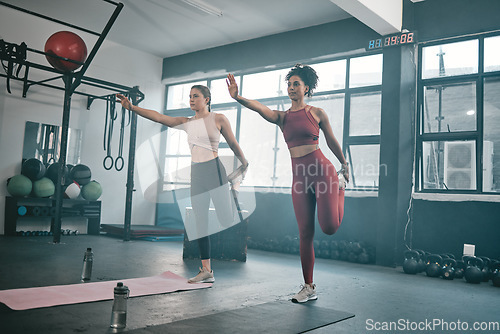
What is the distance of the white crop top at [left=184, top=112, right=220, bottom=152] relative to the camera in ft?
11.6

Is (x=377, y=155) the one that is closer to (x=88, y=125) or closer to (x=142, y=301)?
(x=142, y=301)

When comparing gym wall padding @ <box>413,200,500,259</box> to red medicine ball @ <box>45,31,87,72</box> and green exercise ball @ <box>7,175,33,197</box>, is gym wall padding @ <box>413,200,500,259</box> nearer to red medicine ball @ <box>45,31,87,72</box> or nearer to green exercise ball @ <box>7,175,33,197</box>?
red medicine ball @ <box>45,31,87,72</box>

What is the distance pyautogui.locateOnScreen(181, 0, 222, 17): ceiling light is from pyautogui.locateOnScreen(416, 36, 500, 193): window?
3.05 meters

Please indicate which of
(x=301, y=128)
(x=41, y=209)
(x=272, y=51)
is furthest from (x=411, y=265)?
(x=41, y=209)

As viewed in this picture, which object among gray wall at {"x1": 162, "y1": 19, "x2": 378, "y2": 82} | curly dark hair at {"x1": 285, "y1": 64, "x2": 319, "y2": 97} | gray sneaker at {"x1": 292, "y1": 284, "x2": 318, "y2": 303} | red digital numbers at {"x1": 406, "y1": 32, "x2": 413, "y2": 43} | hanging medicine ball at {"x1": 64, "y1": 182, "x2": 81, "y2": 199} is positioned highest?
gray wall at {"x1": 162, "y1": 19, "x2": 378, "y2": 82}

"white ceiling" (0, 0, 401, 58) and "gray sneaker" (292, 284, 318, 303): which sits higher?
"white ceiling" (0, 0, 401, 58)

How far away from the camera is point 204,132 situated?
353 centimetres

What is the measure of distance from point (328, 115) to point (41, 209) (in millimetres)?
4637

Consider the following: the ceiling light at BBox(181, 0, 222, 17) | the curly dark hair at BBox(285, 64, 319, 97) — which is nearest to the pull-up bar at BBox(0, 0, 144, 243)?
the ceiling light at BBox(181, 0, 222, 17)

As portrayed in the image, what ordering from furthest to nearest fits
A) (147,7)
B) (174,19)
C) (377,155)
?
1. (174,19)
2. (147,7)
3. (377,155)

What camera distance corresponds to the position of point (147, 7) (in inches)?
260

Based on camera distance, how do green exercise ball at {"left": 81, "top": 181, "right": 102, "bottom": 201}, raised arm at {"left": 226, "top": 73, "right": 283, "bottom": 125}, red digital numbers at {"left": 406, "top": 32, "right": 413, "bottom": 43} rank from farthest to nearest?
1. green exercise ball at {"left": 81, "top": 181, "right": 102, "bottom": 201}
2. red digital numbers at {"left": 406, "top": 32, "right": 413, "bottom": 43}
3. raised arm at {"left": 226, "top": 73, "right": 283, "bottom": 125}

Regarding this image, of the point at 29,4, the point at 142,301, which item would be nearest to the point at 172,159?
the point at 29,4

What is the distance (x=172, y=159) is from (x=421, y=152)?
16.2ft
